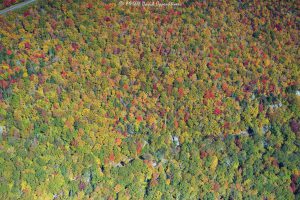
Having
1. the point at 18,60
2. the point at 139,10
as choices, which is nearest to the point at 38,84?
the point at 18,60

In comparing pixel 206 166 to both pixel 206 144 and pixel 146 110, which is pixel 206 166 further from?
pixel 146 110

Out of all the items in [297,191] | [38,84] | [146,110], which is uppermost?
[38,84]

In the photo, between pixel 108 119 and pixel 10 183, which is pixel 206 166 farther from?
pixel 10 183

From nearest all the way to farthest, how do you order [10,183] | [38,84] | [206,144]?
[10,183], [38,84], [206,144]

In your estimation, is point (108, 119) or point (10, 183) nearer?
point (10, 183)

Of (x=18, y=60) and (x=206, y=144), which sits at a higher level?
(x=18, y=60)

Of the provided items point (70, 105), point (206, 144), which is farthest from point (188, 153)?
point (70, 105)

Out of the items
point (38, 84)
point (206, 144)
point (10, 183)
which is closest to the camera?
point (10, 183)
